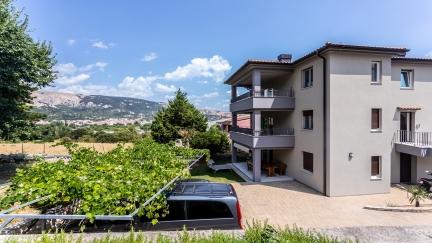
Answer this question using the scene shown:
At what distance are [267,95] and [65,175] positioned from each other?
15078 mm

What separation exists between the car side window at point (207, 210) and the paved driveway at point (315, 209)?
441 centimetres

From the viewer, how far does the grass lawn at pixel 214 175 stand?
20.7m

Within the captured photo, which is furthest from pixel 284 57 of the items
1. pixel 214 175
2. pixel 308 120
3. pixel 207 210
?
pixel 207 210

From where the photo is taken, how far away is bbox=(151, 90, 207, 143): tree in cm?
3256

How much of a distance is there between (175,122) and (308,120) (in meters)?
19.1

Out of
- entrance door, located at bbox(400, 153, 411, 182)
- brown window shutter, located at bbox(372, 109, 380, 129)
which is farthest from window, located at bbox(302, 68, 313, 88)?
entrance door, located at bbox(400, 153, 411, 182)

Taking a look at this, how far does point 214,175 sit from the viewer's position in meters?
22.4

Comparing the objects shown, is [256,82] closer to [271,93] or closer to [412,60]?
[271,93]

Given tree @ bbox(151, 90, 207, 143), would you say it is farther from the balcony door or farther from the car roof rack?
the car roof rack

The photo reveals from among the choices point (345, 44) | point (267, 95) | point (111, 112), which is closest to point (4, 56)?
point (267, 95)

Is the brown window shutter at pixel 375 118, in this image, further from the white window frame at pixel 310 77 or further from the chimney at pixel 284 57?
the chimney at pixel 284 57

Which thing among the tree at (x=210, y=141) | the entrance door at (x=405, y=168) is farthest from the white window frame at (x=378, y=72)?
the tree at (x=210, y=141)

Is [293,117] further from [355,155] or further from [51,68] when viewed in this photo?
[51,68]

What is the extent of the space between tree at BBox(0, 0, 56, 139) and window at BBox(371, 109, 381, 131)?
24299 millimetres
